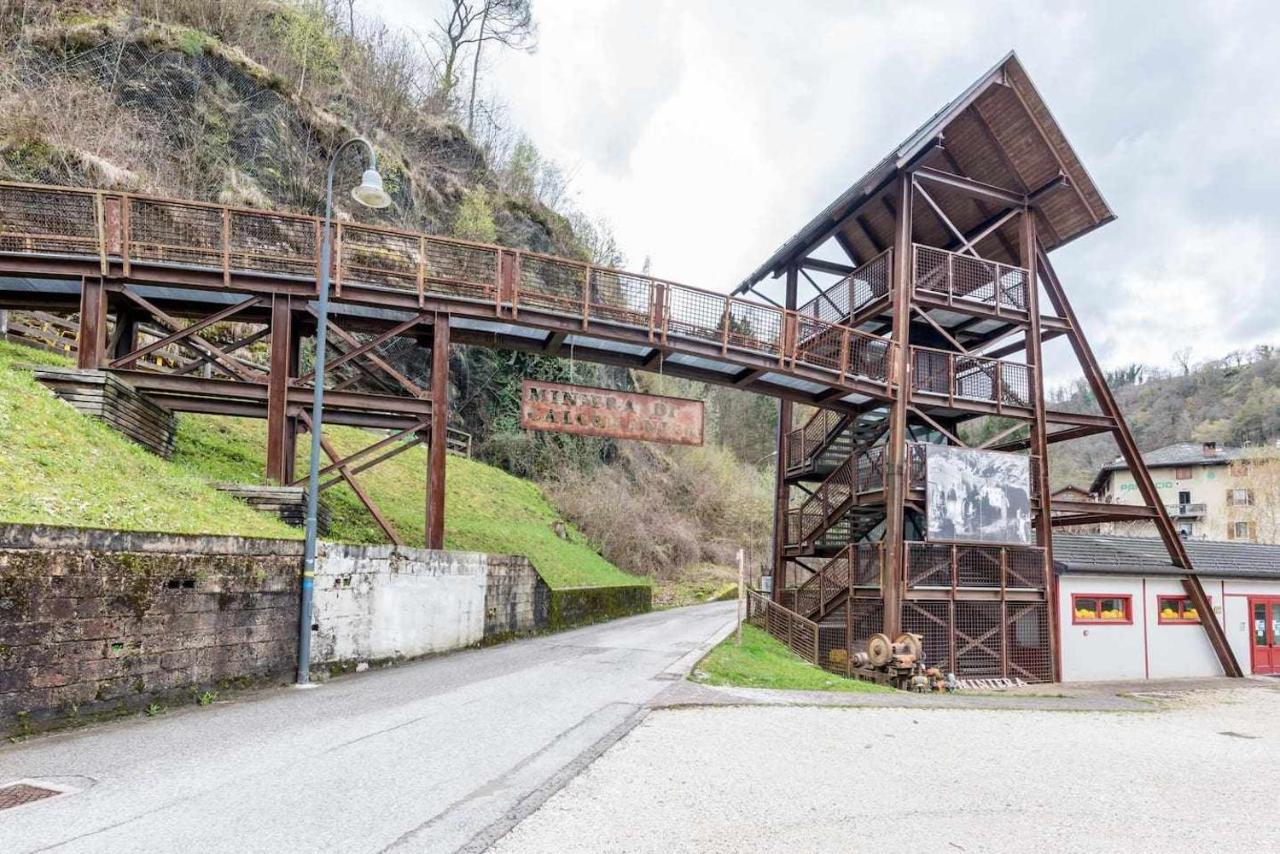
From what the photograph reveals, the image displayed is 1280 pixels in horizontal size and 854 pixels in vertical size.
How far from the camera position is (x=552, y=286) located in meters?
17.4

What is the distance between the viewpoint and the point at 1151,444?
9512 cm

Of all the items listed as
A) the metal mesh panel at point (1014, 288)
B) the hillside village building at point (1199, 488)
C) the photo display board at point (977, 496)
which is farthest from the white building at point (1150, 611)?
the hillside village building at point (1199, 488)

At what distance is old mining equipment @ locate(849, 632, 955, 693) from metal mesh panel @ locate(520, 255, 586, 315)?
32.1ft

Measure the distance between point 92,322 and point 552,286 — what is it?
8.79m

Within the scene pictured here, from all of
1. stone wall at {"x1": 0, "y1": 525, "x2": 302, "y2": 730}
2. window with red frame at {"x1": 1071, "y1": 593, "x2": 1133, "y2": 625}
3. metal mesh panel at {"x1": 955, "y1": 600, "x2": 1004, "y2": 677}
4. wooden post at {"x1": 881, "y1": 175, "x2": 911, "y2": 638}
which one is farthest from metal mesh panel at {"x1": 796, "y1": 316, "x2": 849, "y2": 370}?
stone wall at {"x1": 0, "y1": 525, "x2": 302, "y2": 730}

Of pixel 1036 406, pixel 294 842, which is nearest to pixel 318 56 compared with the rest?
pixel 1036 406

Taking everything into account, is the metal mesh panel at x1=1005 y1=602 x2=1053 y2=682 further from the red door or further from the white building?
the red door

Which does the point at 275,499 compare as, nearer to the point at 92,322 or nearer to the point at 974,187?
the point at 92,322

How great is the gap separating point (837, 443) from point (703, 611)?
10544 millimetres

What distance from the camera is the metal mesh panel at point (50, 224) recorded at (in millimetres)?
12922

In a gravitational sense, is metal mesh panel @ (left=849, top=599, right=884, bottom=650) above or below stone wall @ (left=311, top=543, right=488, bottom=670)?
below

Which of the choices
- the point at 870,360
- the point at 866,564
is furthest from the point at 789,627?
the point at 870,360

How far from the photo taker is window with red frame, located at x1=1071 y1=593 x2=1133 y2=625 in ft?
63.5

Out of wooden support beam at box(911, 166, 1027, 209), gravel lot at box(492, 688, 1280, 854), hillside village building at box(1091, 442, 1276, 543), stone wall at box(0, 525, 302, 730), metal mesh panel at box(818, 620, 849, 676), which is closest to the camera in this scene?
gravel lot at box(492, 688, 1280, 854)
